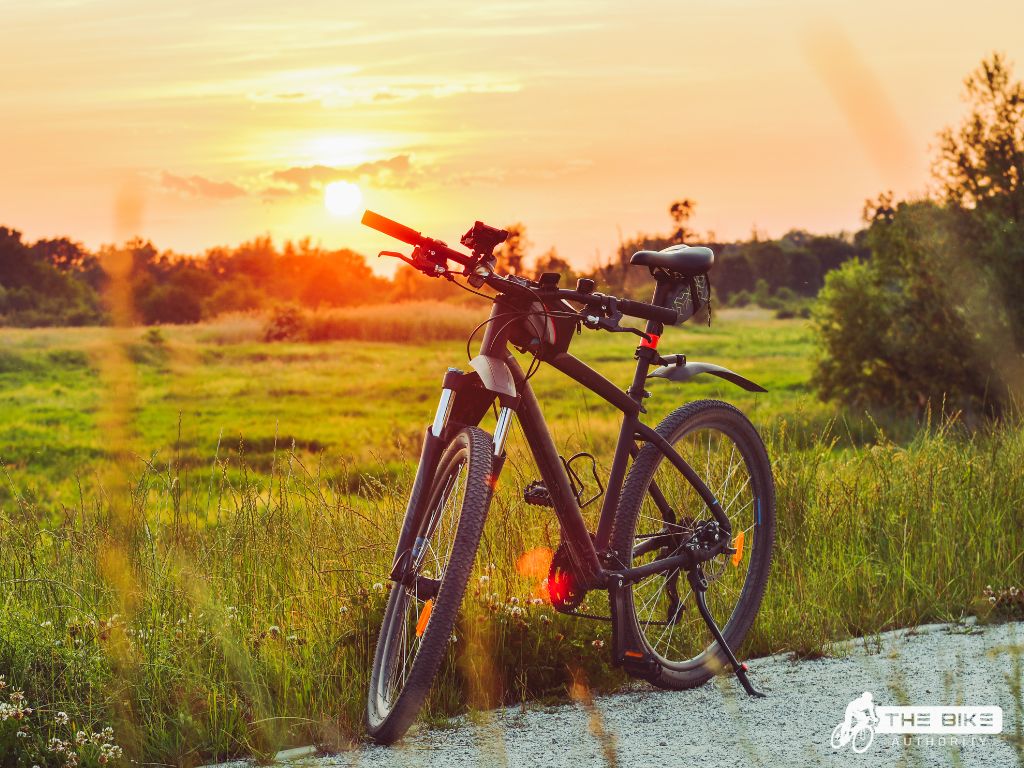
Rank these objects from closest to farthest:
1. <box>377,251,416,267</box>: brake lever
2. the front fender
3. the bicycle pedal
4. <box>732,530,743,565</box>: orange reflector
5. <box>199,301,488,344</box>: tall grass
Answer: <box>377,251,416,267</box>: brake lever, the bicycle pedal, the front fender, <box>732,530,743,565</box>: orange reflector, <box>199,301,488,344</box>: tall grass

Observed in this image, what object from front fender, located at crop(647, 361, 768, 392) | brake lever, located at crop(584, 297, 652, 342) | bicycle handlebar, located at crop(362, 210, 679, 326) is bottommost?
front fender, located at crop(647, 361, 768, 392)

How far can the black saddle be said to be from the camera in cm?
480

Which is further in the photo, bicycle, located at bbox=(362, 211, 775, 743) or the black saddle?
the black saddle

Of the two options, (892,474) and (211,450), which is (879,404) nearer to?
(211,450)

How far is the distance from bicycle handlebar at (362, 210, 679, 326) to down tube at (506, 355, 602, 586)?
0.94 ft

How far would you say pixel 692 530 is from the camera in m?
5.03

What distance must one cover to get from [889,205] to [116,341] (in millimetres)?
26628

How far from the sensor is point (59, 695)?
4391 millimetres

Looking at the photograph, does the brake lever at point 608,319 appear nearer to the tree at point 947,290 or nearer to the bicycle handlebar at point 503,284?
the bicycle handlebar at point 503,284

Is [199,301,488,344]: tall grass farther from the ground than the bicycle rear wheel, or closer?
farther from the ground

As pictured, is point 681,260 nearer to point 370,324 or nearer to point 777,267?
point 370,324

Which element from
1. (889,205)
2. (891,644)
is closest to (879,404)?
(889,205)

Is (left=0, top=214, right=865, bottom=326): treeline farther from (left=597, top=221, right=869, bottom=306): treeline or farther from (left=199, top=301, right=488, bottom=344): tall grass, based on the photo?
(left=199, top=301, right=488, bottom=344): tall grass

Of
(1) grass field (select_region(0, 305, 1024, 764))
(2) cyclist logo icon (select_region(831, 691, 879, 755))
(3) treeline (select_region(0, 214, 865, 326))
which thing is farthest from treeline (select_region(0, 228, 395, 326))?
(2) cyclist logo icon (select_region(831, 691, 879, 755))
